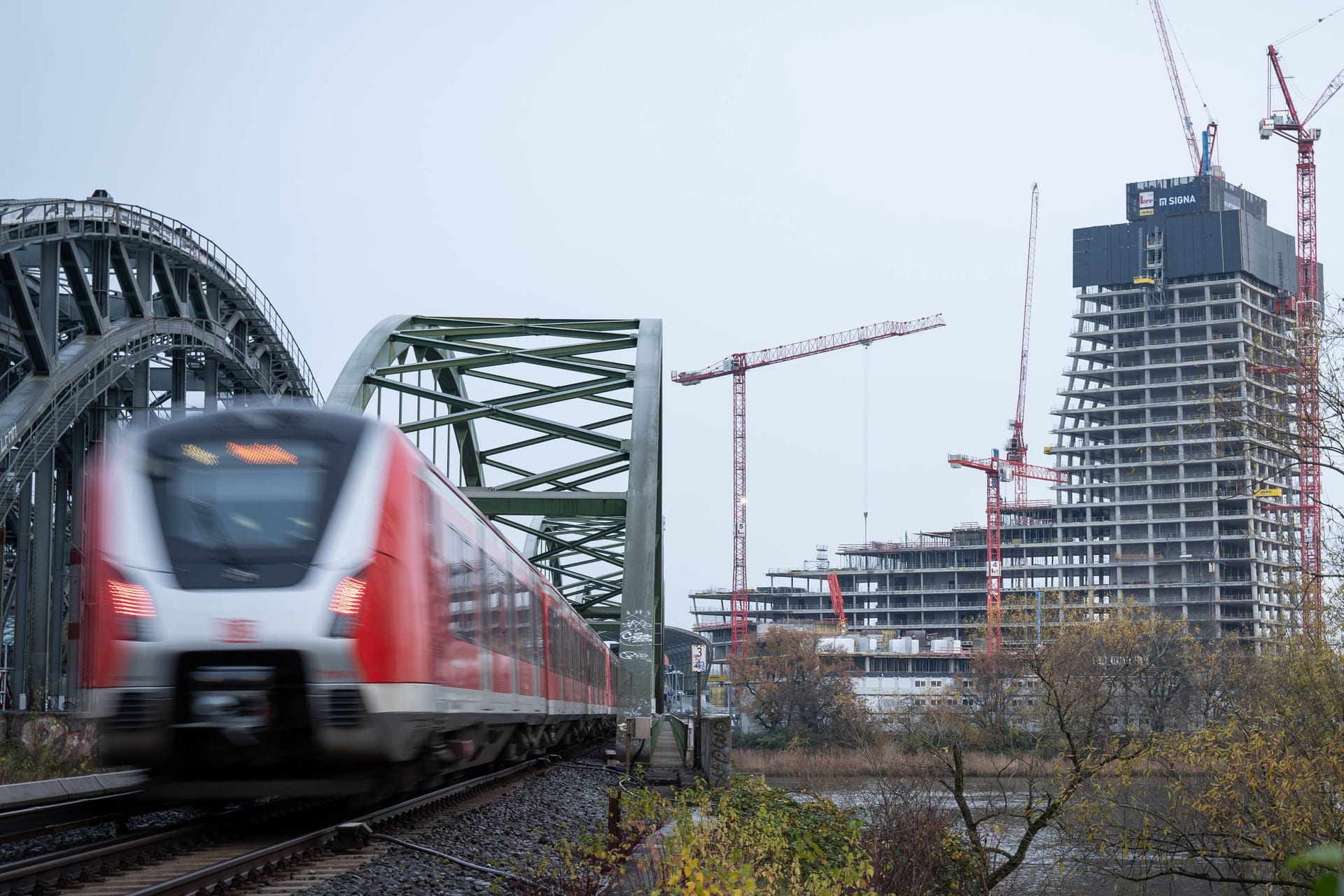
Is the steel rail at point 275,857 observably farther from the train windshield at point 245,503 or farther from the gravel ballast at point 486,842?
the train windshield at point 245,503

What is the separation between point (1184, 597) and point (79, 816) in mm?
128683

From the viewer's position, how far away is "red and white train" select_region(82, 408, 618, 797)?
9.13 m

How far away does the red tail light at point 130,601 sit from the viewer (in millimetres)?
9281

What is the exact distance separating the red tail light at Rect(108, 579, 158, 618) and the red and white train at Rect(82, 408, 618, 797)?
0.01 metres

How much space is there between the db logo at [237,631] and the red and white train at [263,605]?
0.4 inches

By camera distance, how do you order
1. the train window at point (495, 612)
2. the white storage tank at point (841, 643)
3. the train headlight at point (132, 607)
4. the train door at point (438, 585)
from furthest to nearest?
the white storage tank at point (841, 643) → the train window at point (495, 612) → the train door at point (438, 585) → the train headlight at point (132, 607)

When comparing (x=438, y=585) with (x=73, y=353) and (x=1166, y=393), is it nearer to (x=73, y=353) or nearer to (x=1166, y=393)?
(x=73, y=353)

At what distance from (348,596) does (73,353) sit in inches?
860

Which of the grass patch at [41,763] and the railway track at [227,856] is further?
the grass patch at [41,763]

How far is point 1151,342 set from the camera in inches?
5285

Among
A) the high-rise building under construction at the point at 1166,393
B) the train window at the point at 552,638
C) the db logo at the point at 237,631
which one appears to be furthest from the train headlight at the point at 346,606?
the high-rise building under construction at the point at 1166,393

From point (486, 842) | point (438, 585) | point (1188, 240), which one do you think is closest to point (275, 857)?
point (486, 842)

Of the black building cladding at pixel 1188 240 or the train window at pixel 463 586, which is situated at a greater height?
the black building cladding at pixel 1188 240

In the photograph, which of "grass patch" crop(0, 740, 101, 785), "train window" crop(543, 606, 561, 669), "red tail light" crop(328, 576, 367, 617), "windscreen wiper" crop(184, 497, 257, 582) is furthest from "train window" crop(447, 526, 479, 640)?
"grass patch" crop(0, 740, 101, 785)
